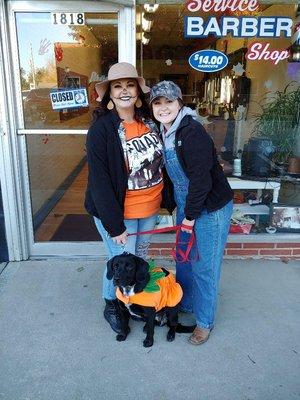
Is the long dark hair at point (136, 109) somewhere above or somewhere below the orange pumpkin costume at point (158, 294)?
above

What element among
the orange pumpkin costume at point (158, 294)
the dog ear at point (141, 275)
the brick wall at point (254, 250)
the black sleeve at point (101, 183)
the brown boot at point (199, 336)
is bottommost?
the brown boot at point (199, 336)

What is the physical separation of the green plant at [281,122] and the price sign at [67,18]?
1.91m

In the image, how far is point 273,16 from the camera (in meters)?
3.28

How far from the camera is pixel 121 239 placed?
2367mm

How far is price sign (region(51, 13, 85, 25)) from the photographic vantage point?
3.23m

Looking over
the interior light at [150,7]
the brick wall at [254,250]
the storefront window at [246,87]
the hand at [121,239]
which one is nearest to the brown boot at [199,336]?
the hand at [121,239]

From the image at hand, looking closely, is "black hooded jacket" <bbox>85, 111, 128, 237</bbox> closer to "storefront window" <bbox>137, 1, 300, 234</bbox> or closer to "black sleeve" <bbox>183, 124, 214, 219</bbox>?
"black sleeve" <bbox>183, 124, 214, 219</bbox>

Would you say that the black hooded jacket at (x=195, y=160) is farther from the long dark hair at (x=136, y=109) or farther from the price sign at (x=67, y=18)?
the price sign at (x=67, y=18)

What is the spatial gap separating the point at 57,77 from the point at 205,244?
211 cm

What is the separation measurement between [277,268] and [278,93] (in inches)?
67.7

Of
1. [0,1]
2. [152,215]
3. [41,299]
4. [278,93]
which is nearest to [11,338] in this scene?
[41,299]

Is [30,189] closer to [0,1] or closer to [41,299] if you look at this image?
[41,299]

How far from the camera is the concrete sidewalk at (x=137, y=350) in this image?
218 cm

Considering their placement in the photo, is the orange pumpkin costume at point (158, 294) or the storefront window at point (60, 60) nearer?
the orange pumpkin costume at point (158, 294)
